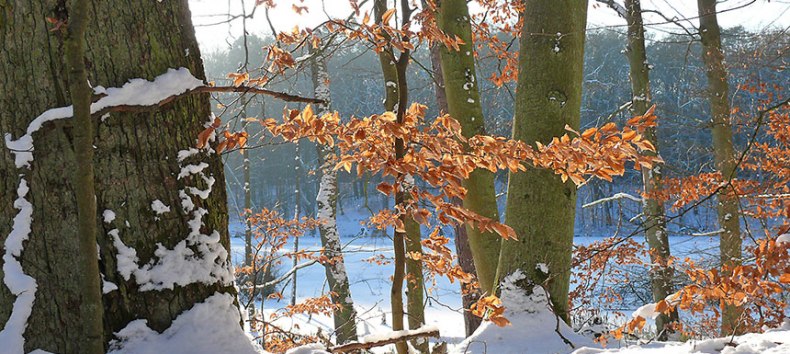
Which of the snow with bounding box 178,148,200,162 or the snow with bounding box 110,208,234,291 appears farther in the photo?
the snow with bounding box 178,148,200,162

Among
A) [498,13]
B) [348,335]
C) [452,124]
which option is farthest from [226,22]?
[348,335]

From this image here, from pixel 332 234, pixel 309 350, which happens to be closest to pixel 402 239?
pixel 309 350

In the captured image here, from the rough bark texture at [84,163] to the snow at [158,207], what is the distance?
250mm

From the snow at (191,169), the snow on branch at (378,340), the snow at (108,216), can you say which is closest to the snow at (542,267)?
the snow on branch at (378,340)

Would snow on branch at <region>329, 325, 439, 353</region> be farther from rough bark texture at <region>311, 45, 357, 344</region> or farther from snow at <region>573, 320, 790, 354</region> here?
rough bark texture at <region>311, 45, 357, 344</region>

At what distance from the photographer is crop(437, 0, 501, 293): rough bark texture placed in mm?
5035

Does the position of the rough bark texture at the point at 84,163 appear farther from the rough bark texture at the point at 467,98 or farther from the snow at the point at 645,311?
the rough bark texture at the point at 467,98

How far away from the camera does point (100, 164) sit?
4.84 ft

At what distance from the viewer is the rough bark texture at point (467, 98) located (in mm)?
5035

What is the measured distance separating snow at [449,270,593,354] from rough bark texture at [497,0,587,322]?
0.13 meters

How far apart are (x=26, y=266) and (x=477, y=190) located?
4011 millimetres

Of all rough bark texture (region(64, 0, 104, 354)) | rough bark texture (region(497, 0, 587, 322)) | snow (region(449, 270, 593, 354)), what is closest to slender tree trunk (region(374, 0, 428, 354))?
snow (region(449, 270, 593, 354))

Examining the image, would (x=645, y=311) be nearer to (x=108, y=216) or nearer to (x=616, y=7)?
(x=108, y=216)

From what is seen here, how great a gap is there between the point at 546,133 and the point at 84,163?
3240 mm
